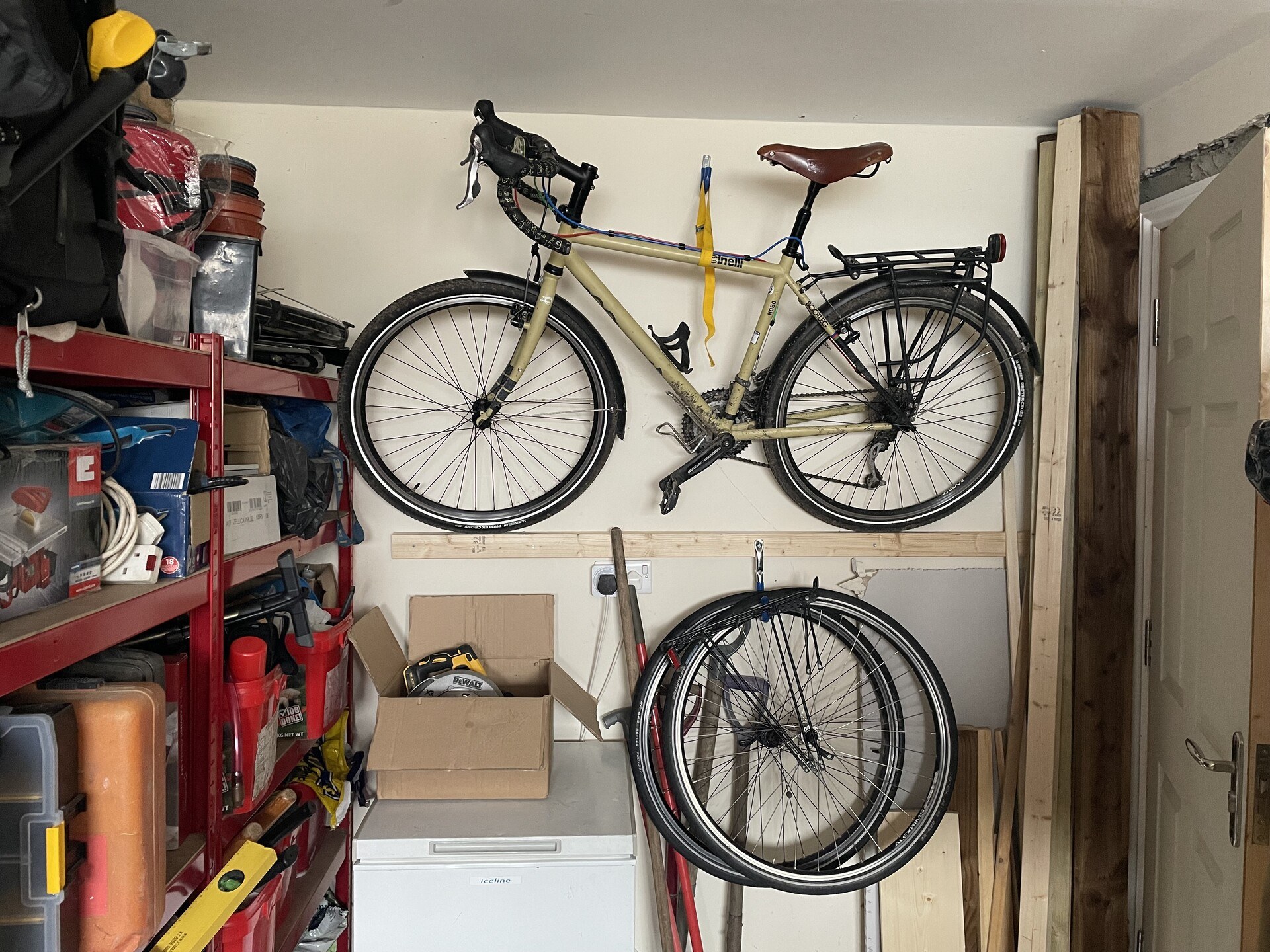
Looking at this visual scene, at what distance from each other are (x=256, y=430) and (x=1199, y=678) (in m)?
2.11

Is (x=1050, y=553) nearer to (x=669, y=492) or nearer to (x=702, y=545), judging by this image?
(x=702, y=545)

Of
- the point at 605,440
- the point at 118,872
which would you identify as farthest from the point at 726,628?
the point at 118,872

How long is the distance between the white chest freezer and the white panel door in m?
1.20

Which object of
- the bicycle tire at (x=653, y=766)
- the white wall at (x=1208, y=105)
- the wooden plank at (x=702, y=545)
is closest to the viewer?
the white wall at (x=1208, y=105)

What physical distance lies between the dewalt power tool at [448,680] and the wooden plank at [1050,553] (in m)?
1.47

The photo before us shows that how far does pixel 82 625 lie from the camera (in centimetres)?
110

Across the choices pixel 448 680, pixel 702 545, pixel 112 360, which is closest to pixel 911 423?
pixel 702 545

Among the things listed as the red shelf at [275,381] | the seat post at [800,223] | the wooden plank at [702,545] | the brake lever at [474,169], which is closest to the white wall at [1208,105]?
the seat post at [800,223]

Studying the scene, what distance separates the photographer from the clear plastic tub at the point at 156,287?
132 cm

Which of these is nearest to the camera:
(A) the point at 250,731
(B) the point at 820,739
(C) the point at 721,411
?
(A) the point at 250,731

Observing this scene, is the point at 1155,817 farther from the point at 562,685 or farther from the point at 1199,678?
the point at 562,685

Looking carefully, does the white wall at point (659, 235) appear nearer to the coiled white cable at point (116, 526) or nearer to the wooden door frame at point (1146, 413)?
the wooden door frame at point (1146, 413)

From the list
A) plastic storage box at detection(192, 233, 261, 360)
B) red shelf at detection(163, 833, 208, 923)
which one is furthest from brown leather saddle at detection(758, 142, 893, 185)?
red shelf at detection(163, 833, 208, 923)

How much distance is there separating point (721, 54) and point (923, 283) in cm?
78
